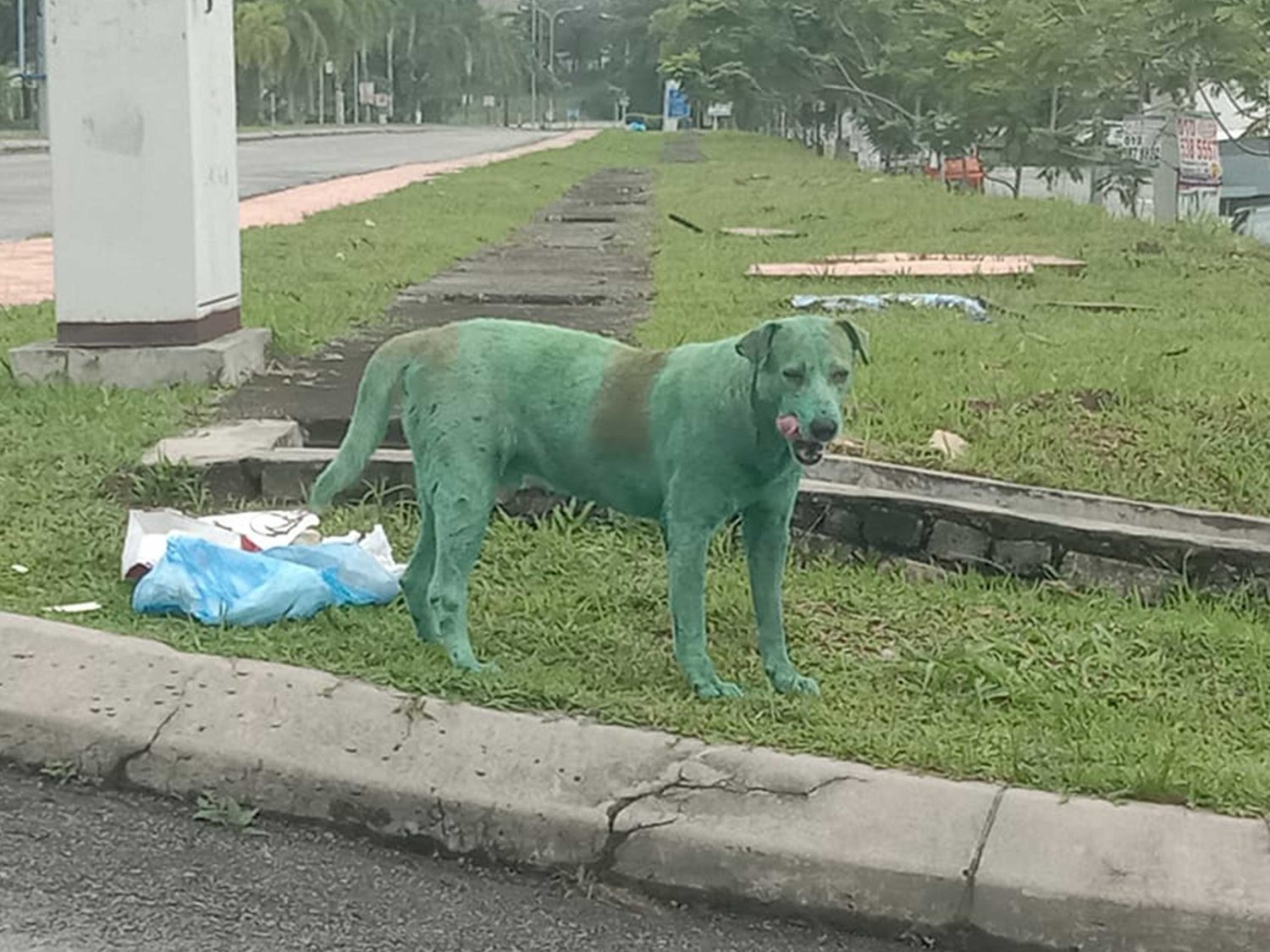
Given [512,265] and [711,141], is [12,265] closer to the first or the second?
[512,265]

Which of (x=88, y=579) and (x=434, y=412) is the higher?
(x=434, y=412)

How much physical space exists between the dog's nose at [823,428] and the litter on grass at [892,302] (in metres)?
6.00

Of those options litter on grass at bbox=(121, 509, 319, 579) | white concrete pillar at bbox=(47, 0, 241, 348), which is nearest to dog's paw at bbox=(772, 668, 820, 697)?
litter on grass at bbox=(121, 509, 319, 579)

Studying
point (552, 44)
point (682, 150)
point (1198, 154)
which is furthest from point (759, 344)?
point (552, 44)

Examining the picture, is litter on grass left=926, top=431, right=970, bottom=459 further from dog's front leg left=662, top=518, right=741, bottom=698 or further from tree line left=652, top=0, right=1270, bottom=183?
tree line left=652, top=0, right=1270, bottom=183

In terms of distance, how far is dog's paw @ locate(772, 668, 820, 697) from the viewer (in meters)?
3.90

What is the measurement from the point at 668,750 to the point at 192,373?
13.9 feet

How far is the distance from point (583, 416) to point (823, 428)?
70cm

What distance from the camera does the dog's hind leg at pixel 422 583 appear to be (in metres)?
4.11

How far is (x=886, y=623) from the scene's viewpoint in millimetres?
4527

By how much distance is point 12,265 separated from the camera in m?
12.8

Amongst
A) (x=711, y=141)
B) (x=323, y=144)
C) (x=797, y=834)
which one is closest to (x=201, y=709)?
(x=797, y=834)

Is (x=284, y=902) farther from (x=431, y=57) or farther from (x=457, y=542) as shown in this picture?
(x=431, y=57)

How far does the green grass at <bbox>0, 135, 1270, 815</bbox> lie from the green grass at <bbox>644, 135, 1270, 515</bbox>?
0.09ft
